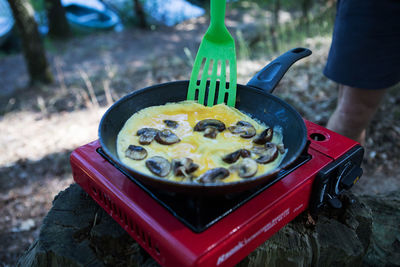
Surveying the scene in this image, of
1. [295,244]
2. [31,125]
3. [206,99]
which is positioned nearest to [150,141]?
[206,99]

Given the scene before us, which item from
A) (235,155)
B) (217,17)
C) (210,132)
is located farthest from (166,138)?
(217,17)

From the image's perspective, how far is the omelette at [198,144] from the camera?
1.44m

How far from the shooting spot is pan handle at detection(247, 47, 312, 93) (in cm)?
186

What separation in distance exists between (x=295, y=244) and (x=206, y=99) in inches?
36.9

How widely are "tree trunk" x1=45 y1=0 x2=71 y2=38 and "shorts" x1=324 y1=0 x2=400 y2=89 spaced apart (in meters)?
6.98

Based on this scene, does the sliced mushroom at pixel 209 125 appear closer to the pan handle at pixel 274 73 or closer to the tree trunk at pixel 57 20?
the pan handle at pixel 274 73

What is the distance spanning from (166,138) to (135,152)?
189mm

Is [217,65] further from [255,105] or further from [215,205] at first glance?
[215,205]

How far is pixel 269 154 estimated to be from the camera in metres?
1.54

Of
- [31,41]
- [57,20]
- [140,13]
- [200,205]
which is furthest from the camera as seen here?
[140,13]

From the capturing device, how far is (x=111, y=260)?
1594 millimetres

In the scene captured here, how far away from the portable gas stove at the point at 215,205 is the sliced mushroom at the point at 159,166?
9 cm

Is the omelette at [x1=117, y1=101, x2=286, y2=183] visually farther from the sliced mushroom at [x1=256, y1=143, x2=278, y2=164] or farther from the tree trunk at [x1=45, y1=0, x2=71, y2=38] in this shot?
the tree trunk at [x1=45, y1=0, x2=71, y2=38]

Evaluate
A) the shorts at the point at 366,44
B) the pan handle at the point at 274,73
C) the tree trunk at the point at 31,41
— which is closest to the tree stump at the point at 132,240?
the pan handle at the point at 274,73
